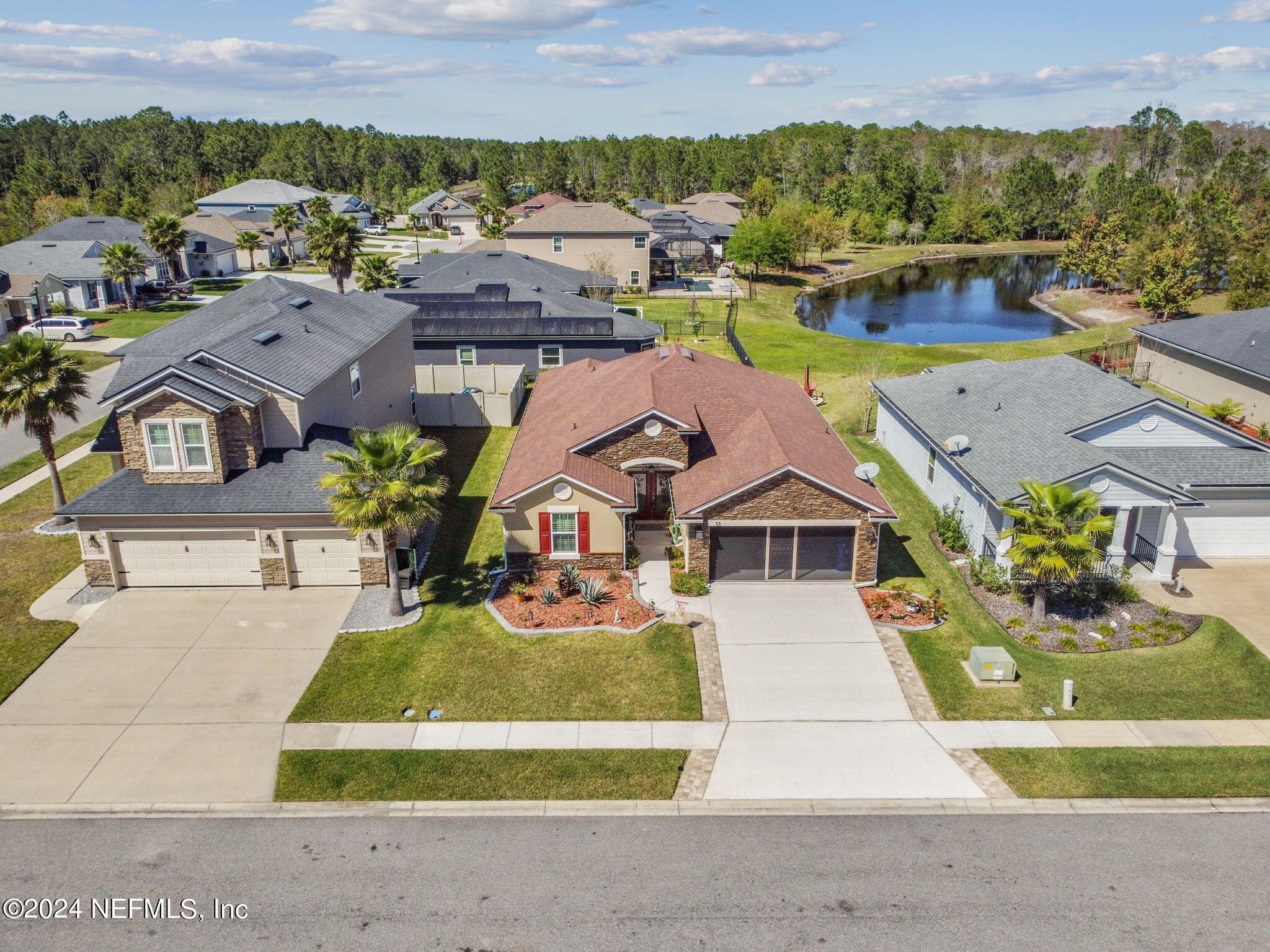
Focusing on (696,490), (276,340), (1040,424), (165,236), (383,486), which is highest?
(165,236)

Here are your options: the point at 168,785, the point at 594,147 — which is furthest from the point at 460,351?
the point at 594,147

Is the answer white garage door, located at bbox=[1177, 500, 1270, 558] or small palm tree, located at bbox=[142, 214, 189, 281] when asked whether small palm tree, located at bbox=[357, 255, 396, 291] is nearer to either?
small palm tree, located at bbox=[142, 214, 189, 281]

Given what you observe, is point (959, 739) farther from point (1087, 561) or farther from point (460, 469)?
point (460, 469)

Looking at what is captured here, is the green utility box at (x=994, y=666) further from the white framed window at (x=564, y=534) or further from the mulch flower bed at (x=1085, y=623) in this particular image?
the white framed window at (x=564, y=534)

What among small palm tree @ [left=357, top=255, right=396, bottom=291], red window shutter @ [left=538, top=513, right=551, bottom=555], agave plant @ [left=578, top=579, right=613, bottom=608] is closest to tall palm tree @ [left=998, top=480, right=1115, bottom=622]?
agave plant @ [left=578, top=579, right=613, bottom=608]

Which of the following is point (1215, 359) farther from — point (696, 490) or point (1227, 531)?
point (696, 490)

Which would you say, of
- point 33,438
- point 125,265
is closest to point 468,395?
point 33,438
